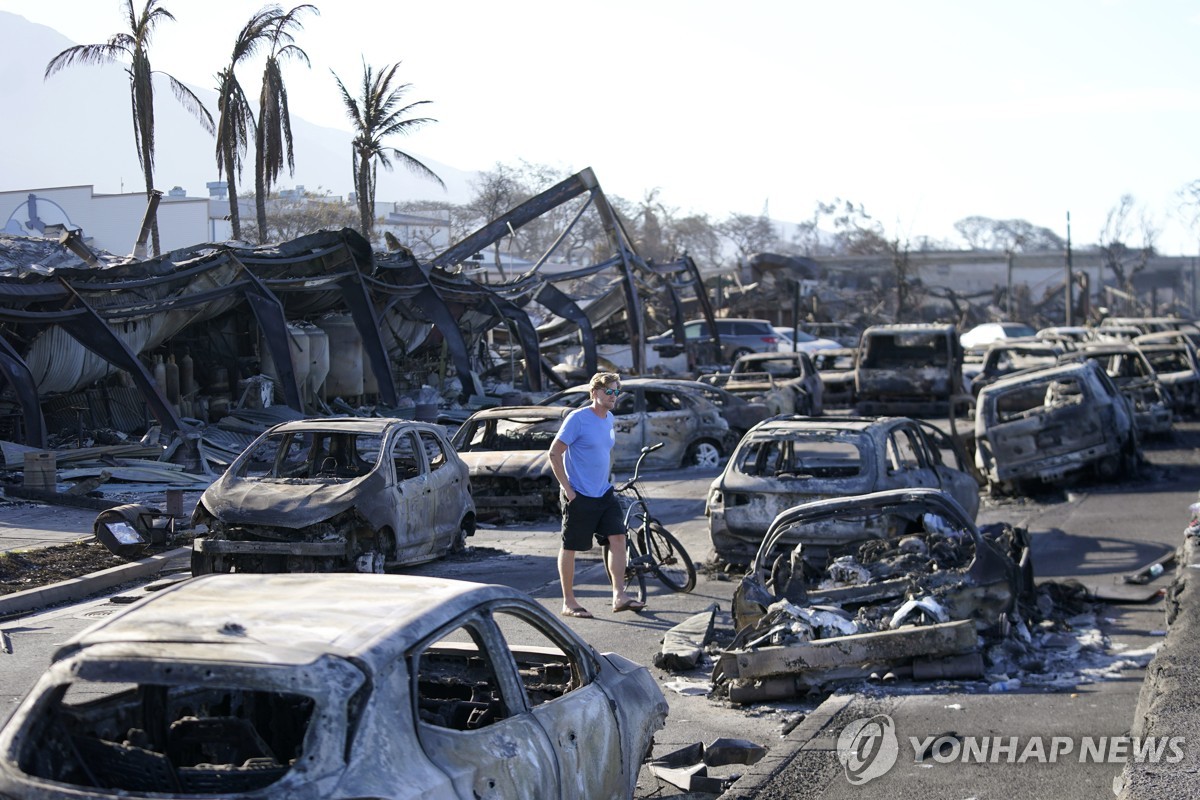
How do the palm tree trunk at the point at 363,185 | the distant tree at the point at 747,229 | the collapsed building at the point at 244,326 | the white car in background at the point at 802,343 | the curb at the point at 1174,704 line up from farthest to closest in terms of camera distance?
the distant tree at the point at 747,229
the white car in background at the point at 802,343
the palm tree trunk at the point at 363,185
the collapsed building at the point at 244,326
the curb at the point at 1174,704

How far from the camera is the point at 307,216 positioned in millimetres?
52844

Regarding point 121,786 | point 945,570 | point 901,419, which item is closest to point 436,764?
point 121,786

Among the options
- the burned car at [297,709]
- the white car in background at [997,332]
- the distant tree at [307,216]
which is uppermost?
the distant tree at [307,216]

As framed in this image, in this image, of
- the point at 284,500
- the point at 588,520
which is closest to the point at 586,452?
the point at 588,520

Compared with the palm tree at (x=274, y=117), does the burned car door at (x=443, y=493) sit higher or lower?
lower

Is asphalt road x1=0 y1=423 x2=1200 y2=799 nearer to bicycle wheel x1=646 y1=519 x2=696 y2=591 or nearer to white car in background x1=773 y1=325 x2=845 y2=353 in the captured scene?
bicycle wheel x1=646 y1=519 x2=696 y2=591

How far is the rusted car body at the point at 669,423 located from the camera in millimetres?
20000

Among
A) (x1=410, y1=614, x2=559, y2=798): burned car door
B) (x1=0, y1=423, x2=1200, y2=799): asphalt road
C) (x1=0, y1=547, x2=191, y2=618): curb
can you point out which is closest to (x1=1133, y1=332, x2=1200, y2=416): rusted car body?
(x1=0, y1=423, x2=1200, y2=799): asphalt road

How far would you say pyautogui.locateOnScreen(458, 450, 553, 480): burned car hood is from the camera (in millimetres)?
15461

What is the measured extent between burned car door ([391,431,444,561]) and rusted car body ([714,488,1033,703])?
3.73 metres

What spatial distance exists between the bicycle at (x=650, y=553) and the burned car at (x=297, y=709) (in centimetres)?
593

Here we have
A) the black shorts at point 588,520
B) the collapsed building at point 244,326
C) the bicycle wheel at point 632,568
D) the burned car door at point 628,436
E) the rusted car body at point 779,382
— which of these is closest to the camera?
the black shorts at point 588,520

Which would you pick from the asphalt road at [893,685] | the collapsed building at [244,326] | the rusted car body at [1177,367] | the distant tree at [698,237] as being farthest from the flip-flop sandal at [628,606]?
the distant tree at [698,237]

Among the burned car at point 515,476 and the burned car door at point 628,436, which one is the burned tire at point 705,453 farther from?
the burned car at point 515,476
